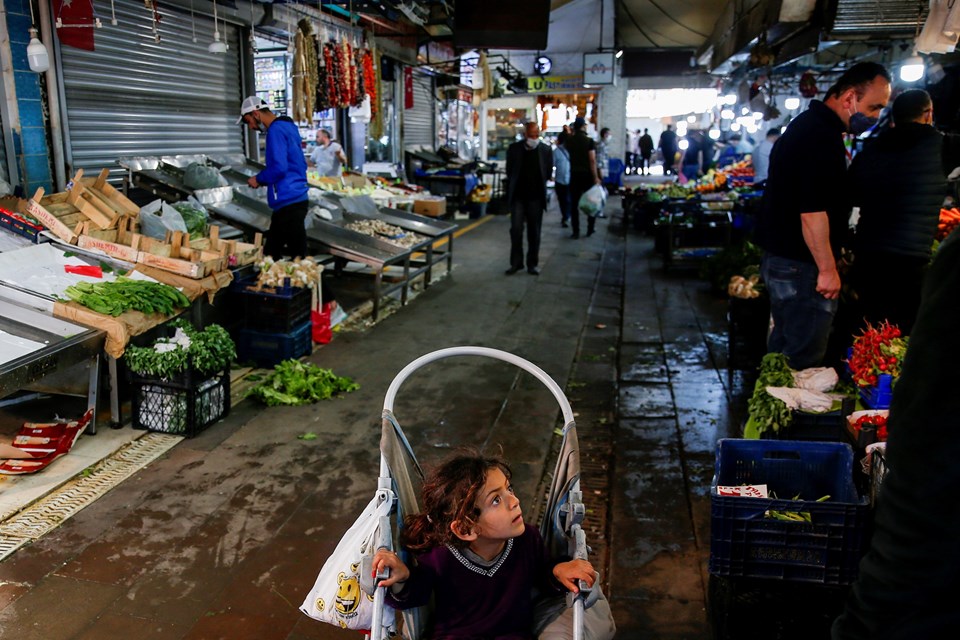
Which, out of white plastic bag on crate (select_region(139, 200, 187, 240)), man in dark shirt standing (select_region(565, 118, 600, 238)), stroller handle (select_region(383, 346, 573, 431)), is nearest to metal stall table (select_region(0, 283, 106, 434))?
white plastic bag on crate (select_region(139, 200, 187, 240))

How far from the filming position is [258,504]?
15.0 ft

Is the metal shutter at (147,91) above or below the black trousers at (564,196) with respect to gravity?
above

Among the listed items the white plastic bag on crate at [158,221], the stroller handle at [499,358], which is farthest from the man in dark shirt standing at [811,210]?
the white plastic bag on crate at [158,221]

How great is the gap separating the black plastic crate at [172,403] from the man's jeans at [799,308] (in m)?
3.91

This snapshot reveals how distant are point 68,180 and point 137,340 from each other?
3015 mm

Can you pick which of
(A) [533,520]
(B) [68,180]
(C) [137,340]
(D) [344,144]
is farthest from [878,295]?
(D) [344,144]

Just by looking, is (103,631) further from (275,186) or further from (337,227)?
(337,227)

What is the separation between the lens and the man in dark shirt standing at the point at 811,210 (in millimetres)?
4438

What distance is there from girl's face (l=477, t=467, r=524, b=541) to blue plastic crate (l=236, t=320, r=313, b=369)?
15.4 feet

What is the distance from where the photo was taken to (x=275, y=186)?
799 cm

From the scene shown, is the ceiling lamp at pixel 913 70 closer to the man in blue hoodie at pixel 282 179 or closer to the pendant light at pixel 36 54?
the man in blue hoodie at pixel 282 179

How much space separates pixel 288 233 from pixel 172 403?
320 cm

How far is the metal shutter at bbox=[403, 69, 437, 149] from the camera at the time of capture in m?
19.2

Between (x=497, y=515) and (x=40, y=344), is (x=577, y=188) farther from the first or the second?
(x=497, y=515)
